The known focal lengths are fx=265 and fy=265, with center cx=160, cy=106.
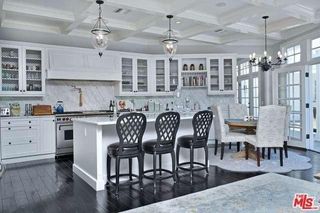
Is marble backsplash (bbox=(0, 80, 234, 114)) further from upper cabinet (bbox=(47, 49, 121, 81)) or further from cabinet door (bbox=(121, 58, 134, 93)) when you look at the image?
upper cabinet (bbox=(47, 49, 121, 81))

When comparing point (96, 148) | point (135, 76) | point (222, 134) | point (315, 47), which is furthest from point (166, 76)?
point (96, 148)

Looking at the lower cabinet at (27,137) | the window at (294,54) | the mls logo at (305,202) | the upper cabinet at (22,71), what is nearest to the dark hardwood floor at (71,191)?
the lower cabinet at (27,137)

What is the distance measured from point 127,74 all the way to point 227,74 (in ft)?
9.21

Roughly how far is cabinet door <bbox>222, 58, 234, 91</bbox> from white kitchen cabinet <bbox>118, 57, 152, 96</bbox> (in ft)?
7.02

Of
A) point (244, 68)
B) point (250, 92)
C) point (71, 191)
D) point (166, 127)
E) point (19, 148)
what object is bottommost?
point (71, 191)

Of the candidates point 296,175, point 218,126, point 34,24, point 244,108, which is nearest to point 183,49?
point 244,108

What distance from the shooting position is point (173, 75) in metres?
7.56

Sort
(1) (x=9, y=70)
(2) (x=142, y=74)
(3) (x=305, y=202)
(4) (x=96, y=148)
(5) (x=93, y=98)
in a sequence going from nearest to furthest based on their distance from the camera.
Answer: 1. (3) (x=305, y=202)
2. (4) (x=96, y=148)
3. (1) (x=9, y=70)
4. (5) (x=93, y=98)
5. (2) (x=142, y=74)

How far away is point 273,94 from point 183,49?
9.31ft

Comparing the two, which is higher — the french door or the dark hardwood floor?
the french door

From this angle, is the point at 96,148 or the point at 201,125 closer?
the point at 96,148

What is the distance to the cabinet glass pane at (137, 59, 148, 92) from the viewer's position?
7.32m

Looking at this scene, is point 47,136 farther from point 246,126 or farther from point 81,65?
point 246,126

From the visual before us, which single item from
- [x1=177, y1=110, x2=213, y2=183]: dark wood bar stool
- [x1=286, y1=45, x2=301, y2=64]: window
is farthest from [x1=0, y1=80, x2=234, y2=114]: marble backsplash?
[x1=177, y1=110, x2=213, y2=183]: dark wood bar stool
